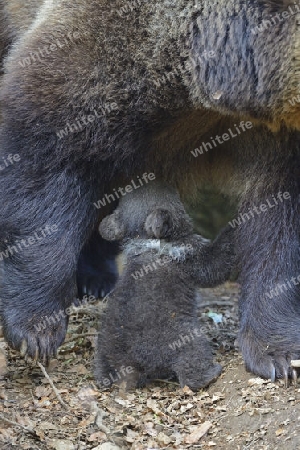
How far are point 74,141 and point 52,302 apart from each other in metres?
0.97

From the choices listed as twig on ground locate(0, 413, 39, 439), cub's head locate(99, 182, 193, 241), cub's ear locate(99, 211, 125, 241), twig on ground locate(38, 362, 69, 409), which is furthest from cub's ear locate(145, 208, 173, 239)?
twig on ground locate(0, 413, 39, 439)

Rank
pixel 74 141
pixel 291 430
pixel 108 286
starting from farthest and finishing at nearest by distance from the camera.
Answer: pixel 108 286 → pixel 74 141 → pixel 291 430

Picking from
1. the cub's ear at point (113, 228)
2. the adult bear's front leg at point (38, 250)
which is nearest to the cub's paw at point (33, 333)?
the adult bear's front leg at point (38, 250)

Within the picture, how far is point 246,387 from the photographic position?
4746mm

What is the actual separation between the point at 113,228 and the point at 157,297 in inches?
22.5

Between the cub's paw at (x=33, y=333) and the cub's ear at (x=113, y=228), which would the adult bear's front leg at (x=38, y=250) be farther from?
the cub's ear at (x=113, y=228)

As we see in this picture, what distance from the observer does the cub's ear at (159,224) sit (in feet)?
16.1

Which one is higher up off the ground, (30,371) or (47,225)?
(47,225)

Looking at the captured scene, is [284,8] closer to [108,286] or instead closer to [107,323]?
[107,323]

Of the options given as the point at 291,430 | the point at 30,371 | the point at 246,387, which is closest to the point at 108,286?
the point at 30,371

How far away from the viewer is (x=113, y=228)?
5160 millimetres

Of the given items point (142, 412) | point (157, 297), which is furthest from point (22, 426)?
point (157, 297)

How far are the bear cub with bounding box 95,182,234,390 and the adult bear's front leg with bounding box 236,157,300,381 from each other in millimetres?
158

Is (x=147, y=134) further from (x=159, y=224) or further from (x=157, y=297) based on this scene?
(x=157, y=297)
